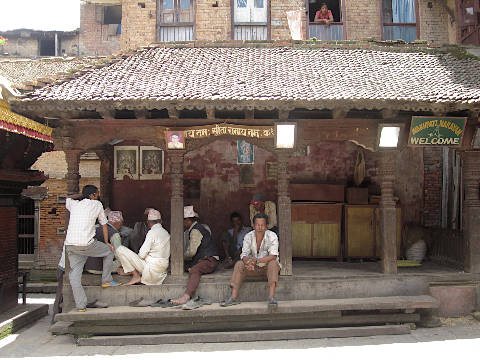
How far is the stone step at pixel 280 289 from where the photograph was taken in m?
6.94

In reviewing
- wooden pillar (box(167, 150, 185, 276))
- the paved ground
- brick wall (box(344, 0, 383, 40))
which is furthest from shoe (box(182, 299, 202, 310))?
brick wall (box(344, 0, 383, 40))

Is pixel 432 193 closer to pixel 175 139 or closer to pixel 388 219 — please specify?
pixel 388 219

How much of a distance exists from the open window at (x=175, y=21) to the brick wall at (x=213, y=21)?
22 cm

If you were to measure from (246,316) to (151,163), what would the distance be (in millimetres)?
4610

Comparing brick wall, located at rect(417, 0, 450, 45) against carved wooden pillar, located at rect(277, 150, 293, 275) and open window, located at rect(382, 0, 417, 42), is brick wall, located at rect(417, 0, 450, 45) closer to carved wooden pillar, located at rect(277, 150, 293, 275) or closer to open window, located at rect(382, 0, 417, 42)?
open window, located at rect(382, 0, 417, 42)

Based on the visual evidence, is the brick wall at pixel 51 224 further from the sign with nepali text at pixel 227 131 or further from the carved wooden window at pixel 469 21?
the carved wooden window at pixel 469 21

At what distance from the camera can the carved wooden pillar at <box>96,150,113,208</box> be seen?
30.8 ft

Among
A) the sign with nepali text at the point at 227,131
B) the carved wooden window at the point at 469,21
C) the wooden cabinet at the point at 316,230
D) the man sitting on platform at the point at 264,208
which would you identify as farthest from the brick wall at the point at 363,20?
the sign with nepali text at the point at 227,131

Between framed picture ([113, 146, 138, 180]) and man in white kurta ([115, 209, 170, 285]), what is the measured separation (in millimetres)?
2919

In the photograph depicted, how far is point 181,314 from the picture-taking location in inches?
252

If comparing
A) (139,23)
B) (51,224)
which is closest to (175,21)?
(139,23)

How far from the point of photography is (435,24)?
1186cm

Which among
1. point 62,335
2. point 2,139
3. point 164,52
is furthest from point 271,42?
point 62,335

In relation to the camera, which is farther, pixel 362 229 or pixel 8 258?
pixel 362 229
